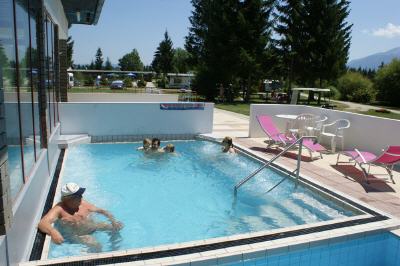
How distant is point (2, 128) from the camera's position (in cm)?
318

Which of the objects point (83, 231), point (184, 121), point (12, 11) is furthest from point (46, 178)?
point (184, 121)

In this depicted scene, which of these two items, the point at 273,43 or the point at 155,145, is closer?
the point at 155,145

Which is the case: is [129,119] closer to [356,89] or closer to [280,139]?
[280,139]

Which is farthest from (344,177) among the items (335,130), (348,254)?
(335,130)

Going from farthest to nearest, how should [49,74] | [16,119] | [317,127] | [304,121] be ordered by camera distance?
1. [304,121]
2. [317,127]
3. [49,74]
4. [16,119]

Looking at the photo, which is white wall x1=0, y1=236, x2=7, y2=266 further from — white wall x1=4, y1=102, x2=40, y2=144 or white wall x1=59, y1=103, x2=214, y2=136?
white wall x1=59, y1=103, x2=214, y2=136

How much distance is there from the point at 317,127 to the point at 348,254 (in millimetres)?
6979

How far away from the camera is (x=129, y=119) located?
1195 cm

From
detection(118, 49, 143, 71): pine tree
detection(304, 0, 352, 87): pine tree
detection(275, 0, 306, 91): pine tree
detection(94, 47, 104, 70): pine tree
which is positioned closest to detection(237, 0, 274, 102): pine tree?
detection(275, 0, 306, 91): pine tree

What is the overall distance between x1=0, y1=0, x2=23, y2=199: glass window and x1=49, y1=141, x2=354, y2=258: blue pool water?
1243mm

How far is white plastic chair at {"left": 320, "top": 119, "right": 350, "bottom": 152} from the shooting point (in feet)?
33.8

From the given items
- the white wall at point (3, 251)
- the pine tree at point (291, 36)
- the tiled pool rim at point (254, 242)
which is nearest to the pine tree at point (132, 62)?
the pine tree at point (291, 36)

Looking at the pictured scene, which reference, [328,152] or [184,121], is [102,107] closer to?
[184,121]

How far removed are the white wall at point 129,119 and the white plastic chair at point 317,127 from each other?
3531 mm
